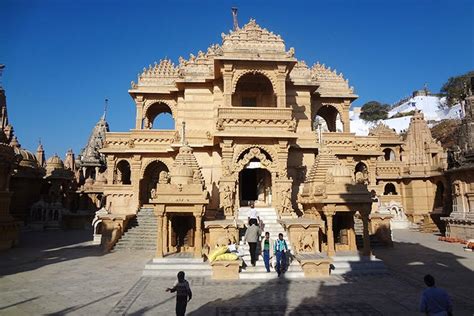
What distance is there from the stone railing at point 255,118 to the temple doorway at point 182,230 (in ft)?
19.4

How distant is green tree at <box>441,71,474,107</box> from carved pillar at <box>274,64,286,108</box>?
72715 mm

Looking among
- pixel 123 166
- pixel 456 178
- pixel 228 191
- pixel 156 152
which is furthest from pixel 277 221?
pixel 123 166

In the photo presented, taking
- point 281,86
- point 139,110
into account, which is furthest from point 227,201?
point 139,110

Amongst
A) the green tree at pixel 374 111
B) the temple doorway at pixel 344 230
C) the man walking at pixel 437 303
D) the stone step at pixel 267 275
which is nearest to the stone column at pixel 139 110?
the temple doorway at pixel 344 230

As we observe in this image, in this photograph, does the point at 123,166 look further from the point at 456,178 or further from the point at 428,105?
the point at 428,105

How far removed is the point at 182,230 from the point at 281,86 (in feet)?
34.5

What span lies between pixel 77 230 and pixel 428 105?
287 ft

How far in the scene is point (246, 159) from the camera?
725 inches

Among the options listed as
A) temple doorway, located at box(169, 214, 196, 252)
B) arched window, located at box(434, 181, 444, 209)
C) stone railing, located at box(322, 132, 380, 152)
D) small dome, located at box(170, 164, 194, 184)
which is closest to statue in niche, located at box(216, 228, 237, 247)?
temple doorway, located at box(169, 214, 196, 252)

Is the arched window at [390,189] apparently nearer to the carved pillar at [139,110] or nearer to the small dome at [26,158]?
the carved pillar at [139,110]

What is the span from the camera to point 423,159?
104 ft

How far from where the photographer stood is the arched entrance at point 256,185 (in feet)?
63.7

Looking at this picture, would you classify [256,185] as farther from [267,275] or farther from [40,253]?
[40,253]

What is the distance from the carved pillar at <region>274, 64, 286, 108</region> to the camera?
19984 mm
